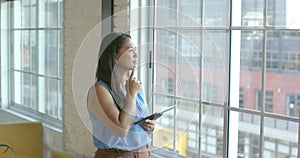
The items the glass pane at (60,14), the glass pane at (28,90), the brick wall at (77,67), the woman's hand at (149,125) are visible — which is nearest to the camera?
the woman's hand at (149,125)

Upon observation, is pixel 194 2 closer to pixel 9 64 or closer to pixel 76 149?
pixel 76 149

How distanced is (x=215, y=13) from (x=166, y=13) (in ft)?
0.91

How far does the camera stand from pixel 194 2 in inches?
96.3

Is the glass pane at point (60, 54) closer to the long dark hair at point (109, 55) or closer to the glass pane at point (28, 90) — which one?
the glass pane at point (28, 90)

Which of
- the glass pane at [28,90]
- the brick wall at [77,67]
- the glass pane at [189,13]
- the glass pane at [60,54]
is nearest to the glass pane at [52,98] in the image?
the glass pane at [60,54]

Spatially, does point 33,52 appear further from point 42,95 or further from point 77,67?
point 77,67

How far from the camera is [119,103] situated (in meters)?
2.00

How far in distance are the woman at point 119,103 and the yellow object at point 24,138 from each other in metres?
1.10

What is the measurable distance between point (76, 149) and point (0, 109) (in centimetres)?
196

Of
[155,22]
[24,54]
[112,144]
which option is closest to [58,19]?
[24,54]

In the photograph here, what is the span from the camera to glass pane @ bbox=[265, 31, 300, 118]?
2082mm

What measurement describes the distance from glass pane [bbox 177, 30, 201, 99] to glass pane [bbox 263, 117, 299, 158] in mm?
430

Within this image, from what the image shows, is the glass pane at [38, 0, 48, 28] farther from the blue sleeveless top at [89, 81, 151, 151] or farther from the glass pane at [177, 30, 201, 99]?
the blue sleeveless top at [89, 81, 151, 151]

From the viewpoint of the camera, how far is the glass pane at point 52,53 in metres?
3.99
